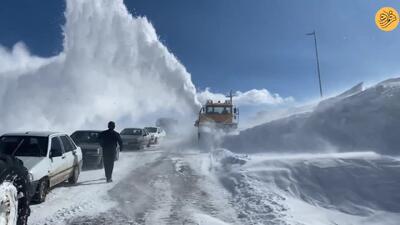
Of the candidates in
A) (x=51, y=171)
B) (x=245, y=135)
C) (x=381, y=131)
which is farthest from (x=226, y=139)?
(x=51, y=171)

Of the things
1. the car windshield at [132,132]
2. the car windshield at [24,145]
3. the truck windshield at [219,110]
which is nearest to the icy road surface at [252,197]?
the car windshield at [24,145]

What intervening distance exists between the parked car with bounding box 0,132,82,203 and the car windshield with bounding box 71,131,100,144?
500 centimetres

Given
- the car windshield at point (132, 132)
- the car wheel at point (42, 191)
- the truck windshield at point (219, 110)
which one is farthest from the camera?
the truck windshield at point (219, 110)

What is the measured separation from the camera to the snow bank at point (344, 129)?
13727mm

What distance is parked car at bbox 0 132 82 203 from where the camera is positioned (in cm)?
793

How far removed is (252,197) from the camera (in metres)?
8.47

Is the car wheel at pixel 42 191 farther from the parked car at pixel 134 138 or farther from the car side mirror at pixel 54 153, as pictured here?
the parked car at pixel 134 138

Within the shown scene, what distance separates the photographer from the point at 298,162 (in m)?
10.5

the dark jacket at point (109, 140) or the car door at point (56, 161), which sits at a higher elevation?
the dark jacket at point (109, 140)

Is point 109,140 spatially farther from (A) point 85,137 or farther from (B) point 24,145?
(A) point 85,137

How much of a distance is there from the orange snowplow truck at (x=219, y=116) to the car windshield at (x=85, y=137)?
9341mm

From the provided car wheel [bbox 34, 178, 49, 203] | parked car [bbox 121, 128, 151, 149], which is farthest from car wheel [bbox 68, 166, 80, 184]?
parked car [bbox 121, 128, 151, 149]

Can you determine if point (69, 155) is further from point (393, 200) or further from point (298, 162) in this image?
point (393, 200)

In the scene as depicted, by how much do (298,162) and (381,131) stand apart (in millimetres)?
4860
